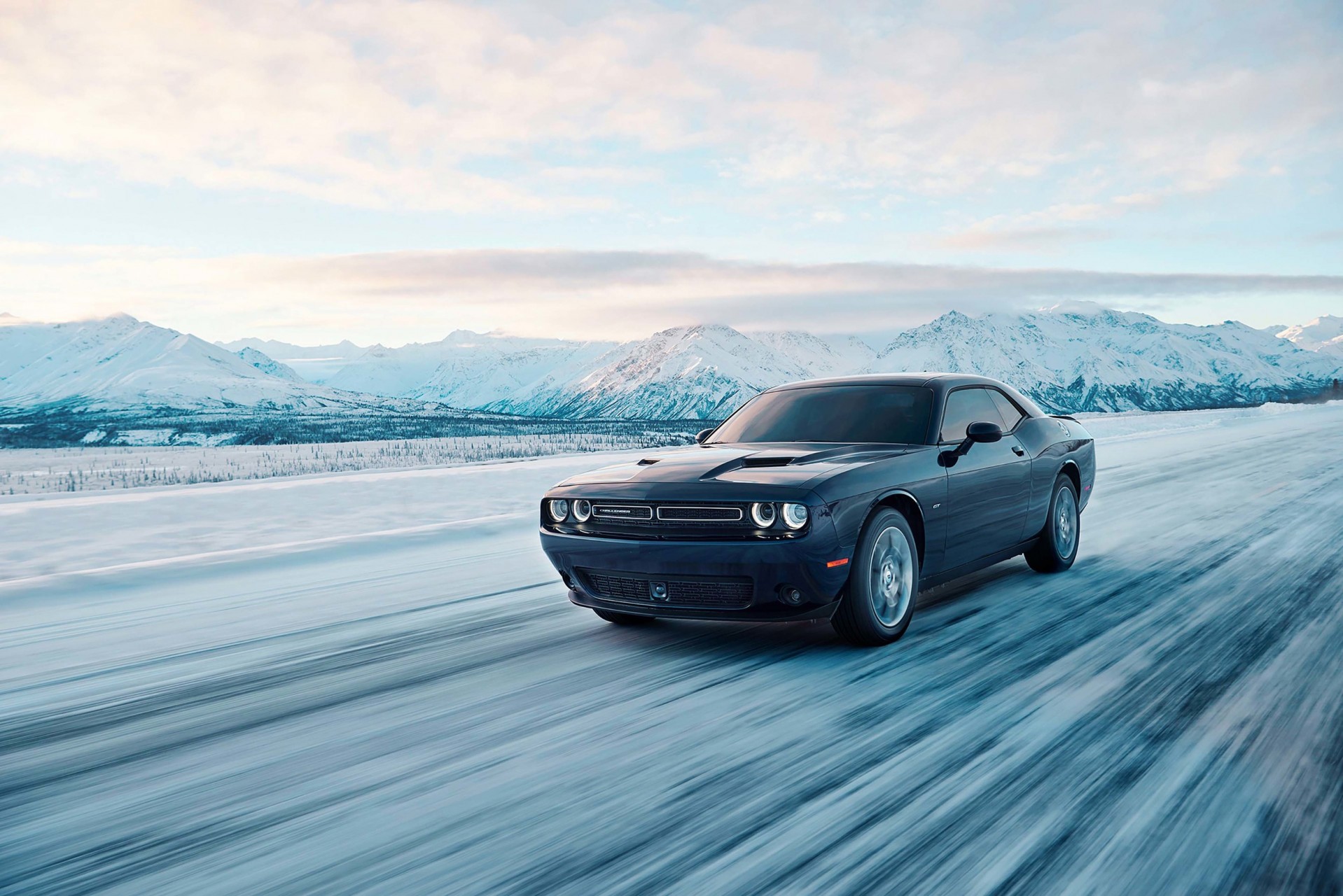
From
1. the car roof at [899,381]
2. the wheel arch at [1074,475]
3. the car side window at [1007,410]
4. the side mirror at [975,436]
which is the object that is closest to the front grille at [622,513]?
the car roof at [899,381]

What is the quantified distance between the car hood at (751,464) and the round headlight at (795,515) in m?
0.12

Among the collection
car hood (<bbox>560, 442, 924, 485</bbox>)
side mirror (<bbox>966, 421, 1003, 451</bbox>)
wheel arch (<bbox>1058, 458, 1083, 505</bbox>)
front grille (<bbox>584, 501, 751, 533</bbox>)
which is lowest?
wheel arch (<bbox>1058, 458, 1083, 505</bbox>)

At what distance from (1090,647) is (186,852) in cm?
405

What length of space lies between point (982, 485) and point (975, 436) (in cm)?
32

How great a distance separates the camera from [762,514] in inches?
191

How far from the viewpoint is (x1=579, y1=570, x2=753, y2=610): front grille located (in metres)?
4.84

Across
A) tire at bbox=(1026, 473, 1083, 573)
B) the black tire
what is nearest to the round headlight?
the black tire

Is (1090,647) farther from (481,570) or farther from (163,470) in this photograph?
(163,470)

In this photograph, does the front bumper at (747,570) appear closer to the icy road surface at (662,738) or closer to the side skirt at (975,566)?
the icy road surface at (662,738)

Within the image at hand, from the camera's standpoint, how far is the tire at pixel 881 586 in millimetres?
4977

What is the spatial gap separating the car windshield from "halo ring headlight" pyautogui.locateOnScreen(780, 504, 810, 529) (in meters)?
1.34

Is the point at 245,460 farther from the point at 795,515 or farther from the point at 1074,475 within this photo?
the point at 795,515

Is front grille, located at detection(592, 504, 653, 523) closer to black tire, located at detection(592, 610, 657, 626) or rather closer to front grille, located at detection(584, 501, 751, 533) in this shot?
front grille, located at detection(584, 501, 751, 533)

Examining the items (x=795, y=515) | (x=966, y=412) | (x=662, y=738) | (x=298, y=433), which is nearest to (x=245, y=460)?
(x=966, y=412)
